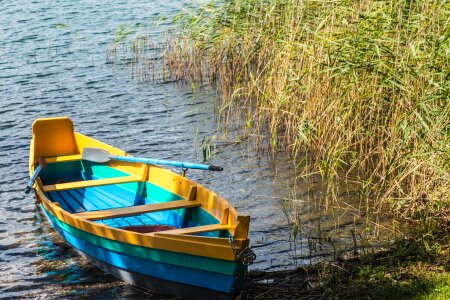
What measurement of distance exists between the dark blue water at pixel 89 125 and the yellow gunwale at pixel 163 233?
55 centimetres

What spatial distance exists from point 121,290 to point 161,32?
33.6 ft

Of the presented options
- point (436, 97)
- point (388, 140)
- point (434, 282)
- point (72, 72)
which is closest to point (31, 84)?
point (72, 72)

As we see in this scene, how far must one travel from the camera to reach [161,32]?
17.2m

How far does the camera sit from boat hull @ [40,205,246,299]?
6.80 m

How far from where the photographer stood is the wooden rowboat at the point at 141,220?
6805mm

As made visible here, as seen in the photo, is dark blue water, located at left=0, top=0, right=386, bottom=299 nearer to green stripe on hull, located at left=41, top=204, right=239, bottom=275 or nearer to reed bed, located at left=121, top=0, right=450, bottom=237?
green stripe on hull, located at left=41, top=204, right=239, bottom=275

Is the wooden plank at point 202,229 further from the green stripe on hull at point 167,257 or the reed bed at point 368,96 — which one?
the reed bed at point 368,96

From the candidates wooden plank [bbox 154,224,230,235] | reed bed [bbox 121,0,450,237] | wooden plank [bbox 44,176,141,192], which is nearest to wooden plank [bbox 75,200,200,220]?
wooden plank [bbox 154,224,230,235]

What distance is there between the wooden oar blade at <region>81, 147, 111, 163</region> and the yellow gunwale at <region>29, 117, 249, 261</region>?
0.34ft

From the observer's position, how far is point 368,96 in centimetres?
892

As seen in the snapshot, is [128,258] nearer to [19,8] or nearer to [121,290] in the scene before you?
[121,290]

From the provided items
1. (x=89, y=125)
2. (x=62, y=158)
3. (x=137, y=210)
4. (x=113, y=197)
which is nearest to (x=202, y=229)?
(x=137, y=210)

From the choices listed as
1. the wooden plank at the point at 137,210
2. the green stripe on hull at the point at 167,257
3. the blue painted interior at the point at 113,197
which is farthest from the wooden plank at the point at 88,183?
the green stripe on hull at the point at 167,257

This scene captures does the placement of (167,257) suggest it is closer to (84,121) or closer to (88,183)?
(88,183)
